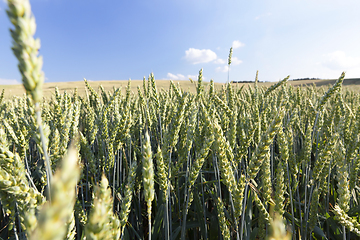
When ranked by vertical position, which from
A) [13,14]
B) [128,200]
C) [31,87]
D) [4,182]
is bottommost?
[128,200]

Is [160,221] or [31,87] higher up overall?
[31,87]

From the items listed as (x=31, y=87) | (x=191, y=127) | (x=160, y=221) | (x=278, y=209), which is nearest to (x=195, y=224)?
(x=160, y=221)

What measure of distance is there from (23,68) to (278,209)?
1416mm

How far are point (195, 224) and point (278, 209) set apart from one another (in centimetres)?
77

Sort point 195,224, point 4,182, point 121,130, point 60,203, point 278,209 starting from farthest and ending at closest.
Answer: point 195,224 < point 121,130 < point 278,209 < point 4,182 < point 60,203

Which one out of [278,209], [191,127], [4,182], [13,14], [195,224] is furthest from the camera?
[195,224]

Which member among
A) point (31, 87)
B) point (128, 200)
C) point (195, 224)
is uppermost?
point (31, 87)

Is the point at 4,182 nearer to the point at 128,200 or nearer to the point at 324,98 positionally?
the point at 128,200

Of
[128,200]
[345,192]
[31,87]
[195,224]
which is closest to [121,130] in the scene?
[128,200]

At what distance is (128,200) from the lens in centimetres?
96

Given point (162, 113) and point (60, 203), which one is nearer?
point (60, 203)

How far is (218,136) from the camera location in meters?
1.00

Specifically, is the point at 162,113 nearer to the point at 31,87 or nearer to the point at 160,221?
the point at 160,221

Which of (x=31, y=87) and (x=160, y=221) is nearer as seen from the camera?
(x=31, y=87)
